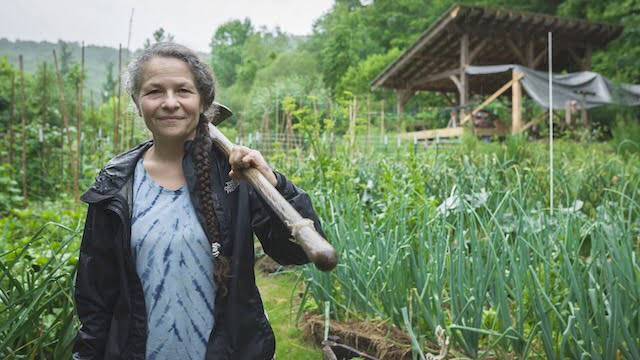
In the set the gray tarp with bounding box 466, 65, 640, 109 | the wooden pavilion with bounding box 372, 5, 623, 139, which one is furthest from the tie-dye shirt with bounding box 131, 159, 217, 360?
the gray tarp with bounding box 466, 65, 640, 109

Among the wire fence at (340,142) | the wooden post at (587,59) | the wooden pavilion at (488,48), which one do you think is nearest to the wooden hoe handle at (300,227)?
the wire fence at (340,142)

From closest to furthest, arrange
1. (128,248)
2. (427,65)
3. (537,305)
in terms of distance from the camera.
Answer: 1. (128,248)
2. (537,305)
3. (427,65)

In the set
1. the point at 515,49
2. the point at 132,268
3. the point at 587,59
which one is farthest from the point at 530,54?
the point at 132,268

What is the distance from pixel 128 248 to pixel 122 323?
0.18 m

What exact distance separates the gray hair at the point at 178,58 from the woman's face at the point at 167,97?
0.01 metres

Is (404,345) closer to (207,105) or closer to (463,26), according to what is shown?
(207,105)

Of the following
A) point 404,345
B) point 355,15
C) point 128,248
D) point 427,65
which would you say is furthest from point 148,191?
point 355,15

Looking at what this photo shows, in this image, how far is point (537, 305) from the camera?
1610 millimetres

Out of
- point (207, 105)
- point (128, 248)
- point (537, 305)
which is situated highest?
point (207, 105)

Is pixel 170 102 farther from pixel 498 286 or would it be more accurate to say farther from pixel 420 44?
pixel 420 44

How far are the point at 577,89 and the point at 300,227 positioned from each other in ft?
44.1

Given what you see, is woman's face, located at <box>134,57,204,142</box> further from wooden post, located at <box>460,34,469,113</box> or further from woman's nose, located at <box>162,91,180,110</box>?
wooden post, located at <box>460,34,469,113</box>

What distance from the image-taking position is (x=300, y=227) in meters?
0.86

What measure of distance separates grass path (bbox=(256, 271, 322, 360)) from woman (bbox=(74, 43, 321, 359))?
1087 millimetres
